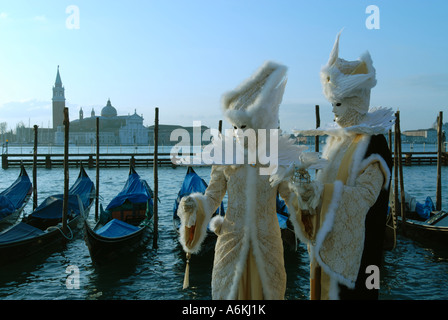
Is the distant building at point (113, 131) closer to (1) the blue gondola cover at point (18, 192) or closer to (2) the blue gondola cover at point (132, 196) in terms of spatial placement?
(1) the blue gondola cover at point (18, 192)

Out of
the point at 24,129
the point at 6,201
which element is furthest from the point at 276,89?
the point at 24,129

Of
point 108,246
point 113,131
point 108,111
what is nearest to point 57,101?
point 108,111

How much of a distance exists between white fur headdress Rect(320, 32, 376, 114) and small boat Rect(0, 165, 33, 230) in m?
10.5

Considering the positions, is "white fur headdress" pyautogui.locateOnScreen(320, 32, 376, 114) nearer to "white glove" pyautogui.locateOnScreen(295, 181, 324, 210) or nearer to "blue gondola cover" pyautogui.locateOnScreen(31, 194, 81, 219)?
"white glove" pyautogui.locateOnScreen(295, 181, 324, 210)

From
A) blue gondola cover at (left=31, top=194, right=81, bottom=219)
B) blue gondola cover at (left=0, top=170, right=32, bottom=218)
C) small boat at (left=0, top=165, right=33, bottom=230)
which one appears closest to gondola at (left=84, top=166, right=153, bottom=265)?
blue gondola cover at (left=31, top=194, right=81, bottom=219)

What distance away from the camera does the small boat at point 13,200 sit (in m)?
10.6

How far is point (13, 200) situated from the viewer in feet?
43.2

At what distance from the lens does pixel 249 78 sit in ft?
7.65

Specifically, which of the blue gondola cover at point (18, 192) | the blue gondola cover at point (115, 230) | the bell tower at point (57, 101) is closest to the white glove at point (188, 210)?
the blue gondola cover at point (115, 230)

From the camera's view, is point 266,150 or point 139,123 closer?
point 266,150

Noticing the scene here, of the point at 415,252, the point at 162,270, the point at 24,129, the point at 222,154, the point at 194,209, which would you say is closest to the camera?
the point at 194,209

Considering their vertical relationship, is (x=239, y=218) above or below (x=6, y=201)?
above
